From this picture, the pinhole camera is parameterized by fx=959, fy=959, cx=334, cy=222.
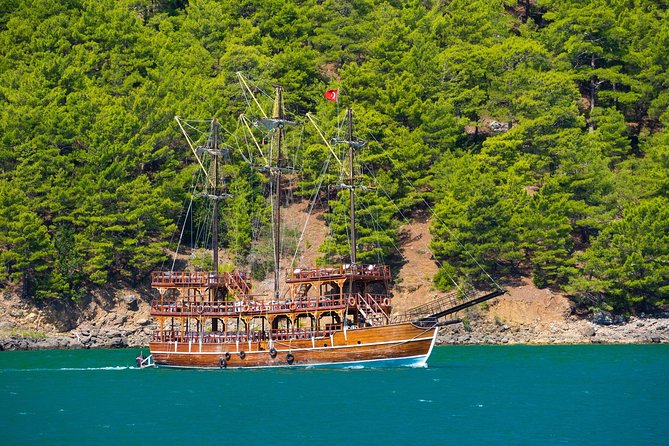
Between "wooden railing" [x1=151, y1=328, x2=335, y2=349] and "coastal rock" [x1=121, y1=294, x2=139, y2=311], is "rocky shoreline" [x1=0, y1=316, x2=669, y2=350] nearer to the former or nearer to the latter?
"coastal rock" [x1=121, y1=294, x2=139, y2=311]

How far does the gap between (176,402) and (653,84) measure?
72.9 meters

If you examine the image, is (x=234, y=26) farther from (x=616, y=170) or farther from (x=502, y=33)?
(x=616, y=170)

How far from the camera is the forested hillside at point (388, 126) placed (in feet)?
264

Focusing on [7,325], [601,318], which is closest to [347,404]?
[601,318]

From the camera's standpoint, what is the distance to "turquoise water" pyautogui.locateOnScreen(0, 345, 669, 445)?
125ft

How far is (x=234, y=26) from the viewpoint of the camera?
11638 centimetres

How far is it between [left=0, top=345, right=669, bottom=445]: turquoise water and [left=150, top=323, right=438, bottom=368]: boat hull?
78 cm

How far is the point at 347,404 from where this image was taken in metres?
45.2

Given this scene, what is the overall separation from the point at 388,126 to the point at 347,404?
159 feet

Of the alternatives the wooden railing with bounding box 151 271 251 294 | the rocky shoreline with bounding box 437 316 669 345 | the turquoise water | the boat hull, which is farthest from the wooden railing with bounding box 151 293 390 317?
the rocky shoreline with bounding box 437 316 669 345

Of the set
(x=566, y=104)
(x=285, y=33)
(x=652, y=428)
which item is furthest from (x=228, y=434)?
(x=285, y=33)

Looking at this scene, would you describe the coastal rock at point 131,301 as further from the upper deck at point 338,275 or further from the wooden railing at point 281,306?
the upper deck at point 338,275

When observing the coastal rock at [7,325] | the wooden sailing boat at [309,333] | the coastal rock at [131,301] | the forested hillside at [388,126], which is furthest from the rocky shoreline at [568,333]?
the coastal rock at [7,325]

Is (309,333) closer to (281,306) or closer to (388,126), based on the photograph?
(281,306)
